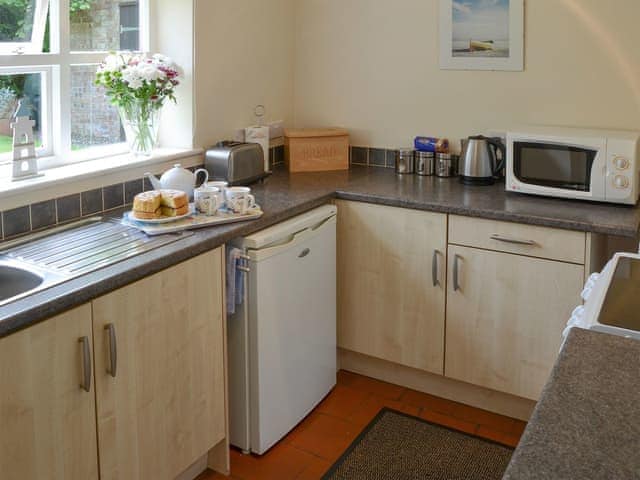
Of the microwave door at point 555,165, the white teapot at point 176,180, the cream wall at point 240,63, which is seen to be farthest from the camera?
the cream wall at point 240,63

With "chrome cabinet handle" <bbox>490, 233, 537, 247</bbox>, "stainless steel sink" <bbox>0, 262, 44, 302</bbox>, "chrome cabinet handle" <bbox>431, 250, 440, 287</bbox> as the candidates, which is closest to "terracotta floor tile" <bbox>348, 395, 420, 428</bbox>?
"chrome cabinet handle" <bbox>431, 250, 440, 287</bbox>

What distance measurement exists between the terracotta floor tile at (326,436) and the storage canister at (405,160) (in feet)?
3.81

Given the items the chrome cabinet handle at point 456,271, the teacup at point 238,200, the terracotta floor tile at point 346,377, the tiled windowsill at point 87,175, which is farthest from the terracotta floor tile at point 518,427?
the tiled windowsill at point 87,175

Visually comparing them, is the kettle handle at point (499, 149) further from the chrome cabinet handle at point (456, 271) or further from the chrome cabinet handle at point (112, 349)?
the chrome cabinet handle at point (112, 349)

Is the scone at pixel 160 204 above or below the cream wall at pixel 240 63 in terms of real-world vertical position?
below

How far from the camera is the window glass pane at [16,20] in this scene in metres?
2.42

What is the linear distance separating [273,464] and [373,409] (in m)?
0.56

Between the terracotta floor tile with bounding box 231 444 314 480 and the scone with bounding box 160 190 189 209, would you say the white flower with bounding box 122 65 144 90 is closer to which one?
the scone with bounding box 160 190 189 209

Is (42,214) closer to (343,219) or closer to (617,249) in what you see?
(343,219)

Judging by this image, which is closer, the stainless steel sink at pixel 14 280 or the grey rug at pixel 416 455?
the stainless steel sink at pixel 14 280

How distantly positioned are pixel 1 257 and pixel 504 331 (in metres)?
1.79

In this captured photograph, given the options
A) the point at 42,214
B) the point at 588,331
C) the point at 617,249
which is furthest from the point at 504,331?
the point at 42,214

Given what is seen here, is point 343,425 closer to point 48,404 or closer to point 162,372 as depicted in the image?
point 162,372

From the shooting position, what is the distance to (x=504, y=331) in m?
2.87
